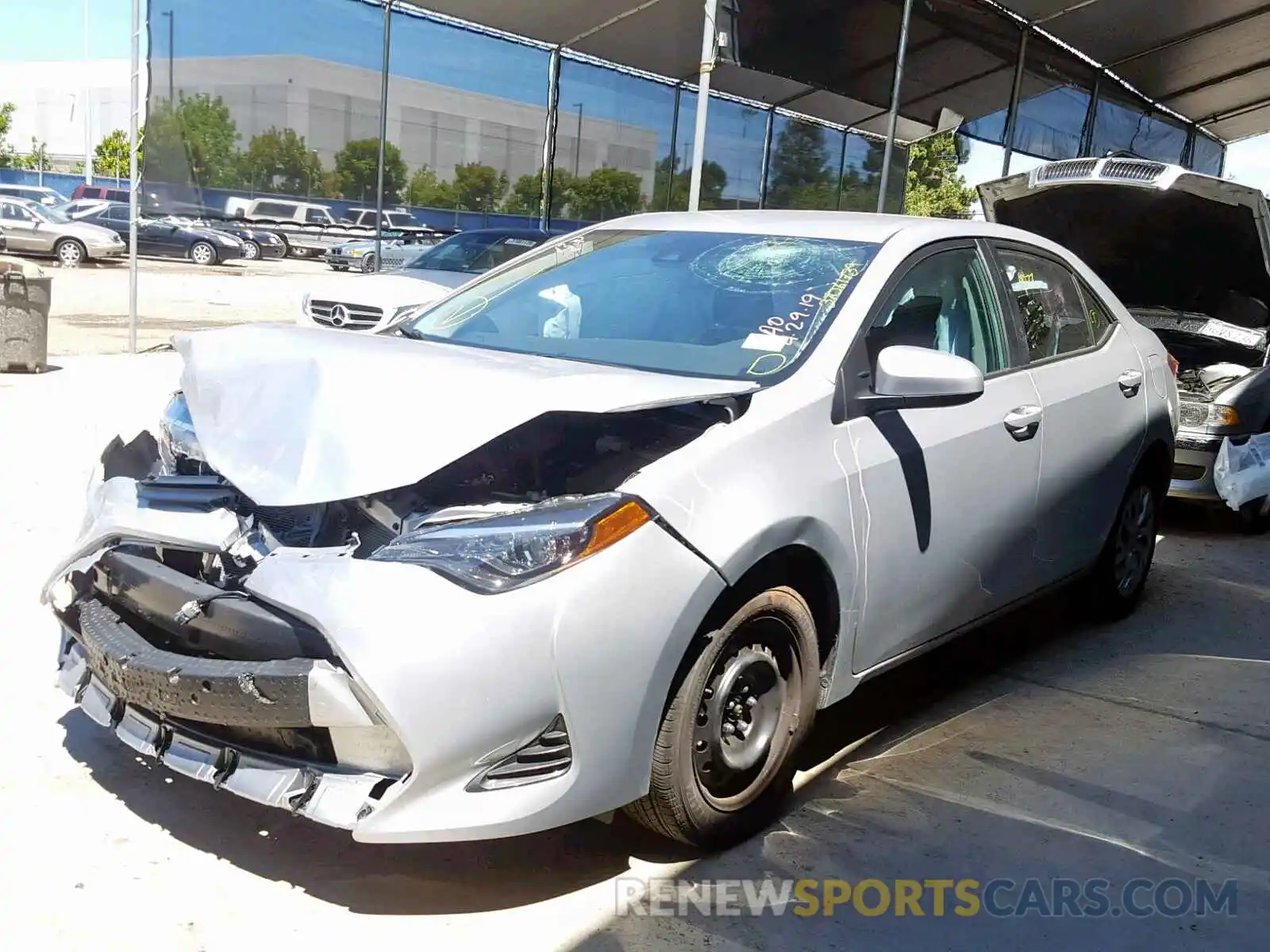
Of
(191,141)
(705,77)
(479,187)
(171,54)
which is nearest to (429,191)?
(479,187)

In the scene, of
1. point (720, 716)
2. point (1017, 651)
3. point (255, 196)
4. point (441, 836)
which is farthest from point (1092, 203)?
point (255, 196)

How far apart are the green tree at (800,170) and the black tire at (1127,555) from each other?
44.3ft

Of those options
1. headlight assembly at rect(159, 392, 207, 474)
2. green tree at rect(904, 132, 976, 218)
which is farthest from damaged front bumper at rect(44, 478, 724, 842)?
green tree at rect(904, 132, 976, 218)

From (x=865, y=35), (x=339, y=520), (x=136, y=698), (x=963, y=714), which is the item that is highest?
(x=865, y=35)

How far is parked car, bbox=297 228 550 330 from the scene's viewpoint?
9.74m

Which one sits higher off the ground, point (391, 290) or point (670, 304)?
point (670, 304)

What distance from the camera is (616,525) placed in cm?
266

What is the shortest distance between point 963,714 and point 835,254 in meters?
1.71

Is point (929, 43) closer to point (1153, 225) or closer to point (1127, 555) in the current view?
point (1153, 225)

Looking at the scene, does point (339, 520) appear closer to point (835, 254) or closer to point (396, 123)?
point (835, 254)

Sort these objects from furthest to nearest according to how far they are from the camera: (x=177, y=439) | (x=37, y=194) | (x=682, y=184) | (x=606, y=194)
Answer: (x=37, y=194)
(x=682, y=184)
(x=606, y=194)
(x=177, y=439)

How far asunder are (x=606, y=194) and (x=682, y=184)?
4.24ft

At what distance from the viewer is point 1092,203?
7633 millimetres

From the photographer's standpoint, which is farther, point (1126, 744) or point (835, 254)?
point (1126, 744)
